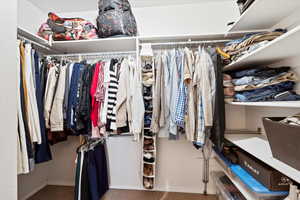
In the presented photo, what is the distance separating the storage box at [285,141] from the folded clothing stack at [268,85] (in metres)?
0.32

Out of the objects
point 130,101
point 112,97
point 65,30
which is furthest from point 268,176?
point 65,30

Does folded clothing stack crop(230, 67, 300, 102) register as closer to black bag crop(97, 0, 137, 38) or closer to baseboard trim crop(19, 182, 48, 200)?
black bag crop(97, 0, 137, 38)

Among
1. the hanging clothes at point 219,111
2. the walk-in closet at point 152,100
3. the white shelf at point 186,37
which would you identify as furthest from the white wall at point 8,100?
the hanging clothes at point 219,111

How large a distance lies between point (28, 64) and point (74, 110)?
480 millimetres

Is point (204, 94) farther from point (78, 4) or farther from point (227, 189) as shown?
point (78, 4)

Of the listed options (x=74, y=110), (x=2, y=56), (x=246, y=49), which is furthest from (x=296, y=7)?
(x=74, y=110)

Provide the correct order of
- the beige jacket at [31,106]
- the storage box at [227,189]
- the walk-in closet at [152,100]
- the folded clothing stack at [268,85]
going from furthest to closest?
1. the storage box at [227,189]
2. the beige jacket at [31,106]
3. the folded clothing stack at [268,85]
4. the walk-in closet at [152,100]

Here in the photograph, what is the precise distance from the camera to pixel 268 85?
1.00 metres

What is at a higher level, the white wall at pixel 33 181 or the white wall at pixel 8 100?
the white wall at pixel 8 100

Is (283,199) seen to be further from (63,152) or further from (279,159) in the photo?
(63,152)

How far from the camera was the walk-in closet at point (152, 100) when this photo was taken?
0.82 meters

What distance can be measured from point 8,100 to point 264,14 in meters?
1.65

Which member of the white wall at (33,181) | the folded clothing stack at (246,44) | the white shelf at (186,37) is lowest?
the white wall at (33,181)

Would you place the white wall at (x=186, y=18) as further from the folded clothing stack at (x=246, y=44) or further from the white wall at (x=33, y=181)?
the white wall at (x=33, y=181)
